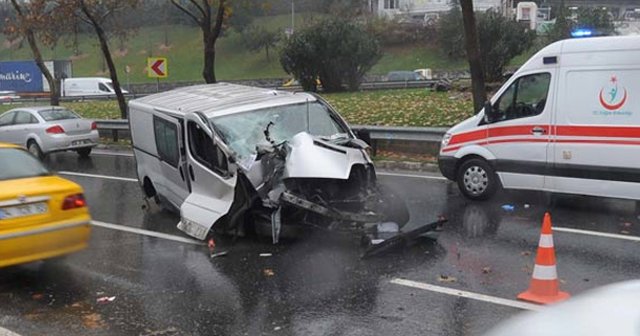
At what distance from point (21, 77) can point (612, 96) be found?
57.2 meters

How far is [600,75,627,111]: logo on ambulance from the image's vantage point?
346 inches

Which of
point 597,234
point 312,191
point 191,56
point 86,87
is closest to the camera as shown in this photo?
point 312,191

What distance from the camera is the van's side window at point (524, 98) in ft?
31.2

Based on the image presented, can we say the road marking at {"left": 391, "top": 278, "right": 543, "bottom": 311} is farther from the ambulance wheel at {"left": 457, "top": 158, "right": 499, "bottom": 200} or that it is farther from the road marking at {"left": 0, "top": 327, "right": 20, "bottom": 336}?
the ambulance wheel at {"left": 457, "top": 158, "right": 499, "bottom": 200}

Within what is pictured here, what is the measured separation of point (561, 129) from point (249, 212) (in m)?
4.54

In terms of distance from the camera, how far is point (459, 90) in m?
25.4

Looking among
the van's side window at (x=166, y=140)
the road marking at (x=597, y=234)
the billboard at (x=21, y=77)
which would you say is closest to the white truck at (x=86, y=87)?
the billboard at (x=21, y=77)

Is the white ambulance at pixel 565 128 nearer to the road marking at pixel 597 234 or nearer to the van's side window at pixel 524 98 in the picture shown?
the van's side window at pixel 524 98

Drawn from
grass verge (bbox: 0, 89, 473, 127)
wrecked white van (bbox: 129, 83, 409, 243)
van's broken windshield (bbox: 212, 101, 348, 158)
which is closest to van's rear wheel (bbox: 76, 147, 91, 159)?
grass verge (bbox: 0, 89, 473, 127)

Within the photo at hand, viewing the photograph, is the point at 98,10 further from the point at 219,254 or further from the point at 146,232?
the point at 219,254

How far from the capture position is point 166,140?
9.36 metres

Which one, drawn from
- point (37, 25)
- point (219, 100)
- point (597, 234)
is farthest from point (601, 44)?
point (37, 25)

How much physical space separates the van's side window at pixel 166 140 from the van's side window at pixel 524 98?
187 inches

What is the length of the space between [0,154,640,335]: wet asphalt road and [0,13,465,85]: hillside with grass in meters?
57.4
